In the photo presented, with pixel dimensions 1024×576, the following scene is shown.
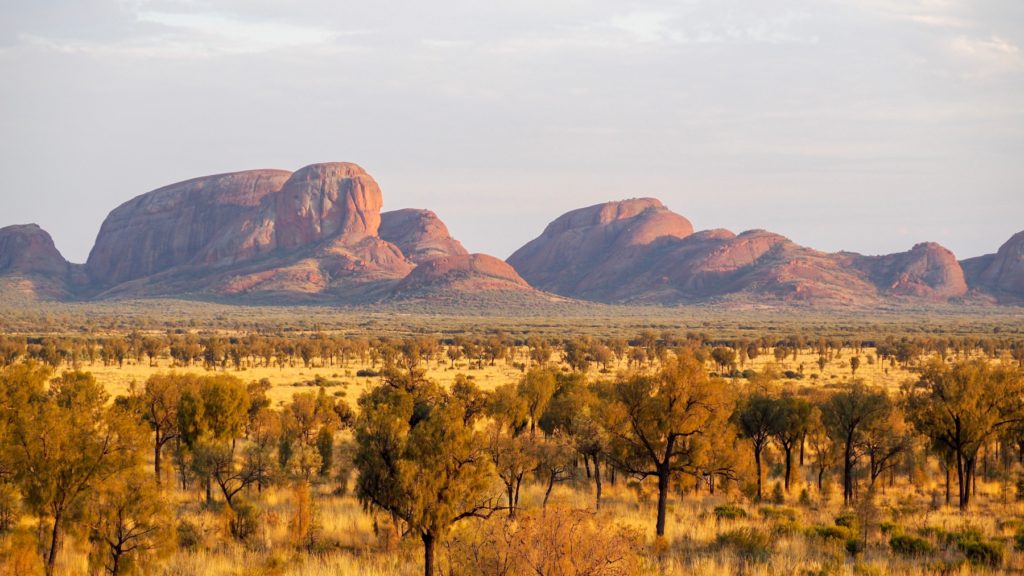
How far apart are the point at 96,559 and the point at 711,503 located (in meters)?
16.7

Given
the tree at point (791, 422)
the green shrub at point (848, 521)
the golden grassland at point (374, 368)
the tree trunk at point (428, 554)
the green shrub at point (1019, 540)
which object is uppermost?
the tree at point (791, 422)

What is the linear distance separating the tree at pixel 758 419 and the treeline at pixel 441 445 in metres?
0.07

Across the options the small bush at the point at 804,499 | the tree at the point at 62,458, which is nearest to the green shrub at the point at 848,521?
the small bush at the point at 804,499

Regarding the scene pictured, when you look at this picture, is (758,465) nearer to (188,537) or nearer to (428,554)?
(428,554)

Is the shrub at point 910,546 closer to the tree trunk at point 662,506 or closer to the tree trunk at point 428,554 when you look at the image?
the tree trunk at point 662,506

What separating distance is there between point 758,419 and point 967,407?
616cm

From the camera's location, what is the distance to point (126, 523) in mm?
17531

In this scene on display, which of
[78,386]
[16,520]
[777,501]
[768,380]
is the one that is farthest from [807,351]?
[16,520]

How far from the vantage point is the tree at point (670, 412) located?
21609 mm

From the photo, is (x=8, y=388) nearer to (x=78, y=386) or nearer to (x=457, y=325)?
(x=78, y=386)

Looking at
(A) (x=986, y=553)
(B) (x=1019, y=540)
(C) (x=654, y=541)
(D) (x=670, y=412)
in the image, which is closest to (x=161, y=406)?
(D) (x=670, y=412)

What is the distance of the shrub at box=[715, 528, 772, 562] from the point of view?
60.4ft

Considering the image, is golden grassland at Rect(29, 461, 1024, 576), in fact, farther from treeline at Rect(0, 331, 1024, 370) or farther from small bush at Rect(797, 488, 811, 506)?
treeline at Rect(0, 331, 1024, 370)

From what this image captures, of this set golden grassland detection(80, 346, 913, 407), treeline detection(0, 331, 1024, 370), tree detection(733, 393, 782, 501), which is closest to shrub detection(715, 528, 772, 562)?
tree detection(733, 393, 782, 501)
